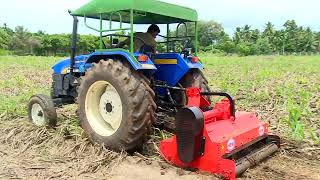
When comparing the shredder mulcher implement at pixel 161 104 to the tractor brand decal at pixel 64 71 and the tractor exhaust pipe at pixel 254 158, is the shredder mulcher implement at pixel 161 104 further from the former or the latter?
the tractor brand decal at pixel 64 71

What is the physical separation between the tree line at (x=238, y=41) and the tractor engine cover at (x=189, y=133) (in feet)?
175

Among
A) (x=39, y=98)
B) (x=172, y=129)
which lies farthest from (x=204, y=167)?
(x=39, y=98)

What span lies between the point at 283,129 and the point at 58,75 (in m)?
3.93

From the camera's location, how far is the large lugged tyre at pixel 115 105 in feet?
15.9

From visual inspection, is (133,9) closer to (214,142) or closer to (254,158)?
(214,142)

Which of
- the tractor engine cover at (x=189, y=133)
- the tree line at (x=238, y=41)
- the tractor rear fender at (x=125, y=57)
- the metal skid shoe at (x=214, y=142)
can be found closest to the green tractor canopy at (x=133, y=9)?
the tractor rear fender at (x=125, y=57)

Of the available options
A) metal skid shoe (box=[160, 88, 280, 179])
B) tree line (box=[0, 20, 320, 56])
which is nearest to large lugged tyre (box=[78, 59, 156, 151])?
metal skid shoe (box=[160, 88, 280, 179])

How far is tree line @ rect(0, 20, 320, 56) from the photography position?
60.3 metres

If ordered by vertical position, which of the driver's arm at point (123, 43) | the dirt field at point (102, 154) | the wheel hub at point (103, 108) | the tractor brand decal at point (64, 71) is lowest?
the dirt field at point (102, 154)

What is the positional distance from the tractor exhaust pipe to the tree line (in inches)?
2079

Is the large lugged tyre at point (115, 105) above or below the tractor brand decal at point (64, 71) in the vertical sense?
below

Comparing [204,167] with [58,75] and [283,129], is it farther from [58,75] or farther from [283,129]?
[58,75]

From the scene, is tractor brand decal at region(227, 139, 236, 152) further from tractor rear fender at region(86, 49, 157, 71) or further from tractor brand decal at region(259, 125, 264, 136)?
tractor rear fender at region(86, 49, 157, 71)

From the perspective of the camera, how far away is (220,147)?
4297 millimetres
